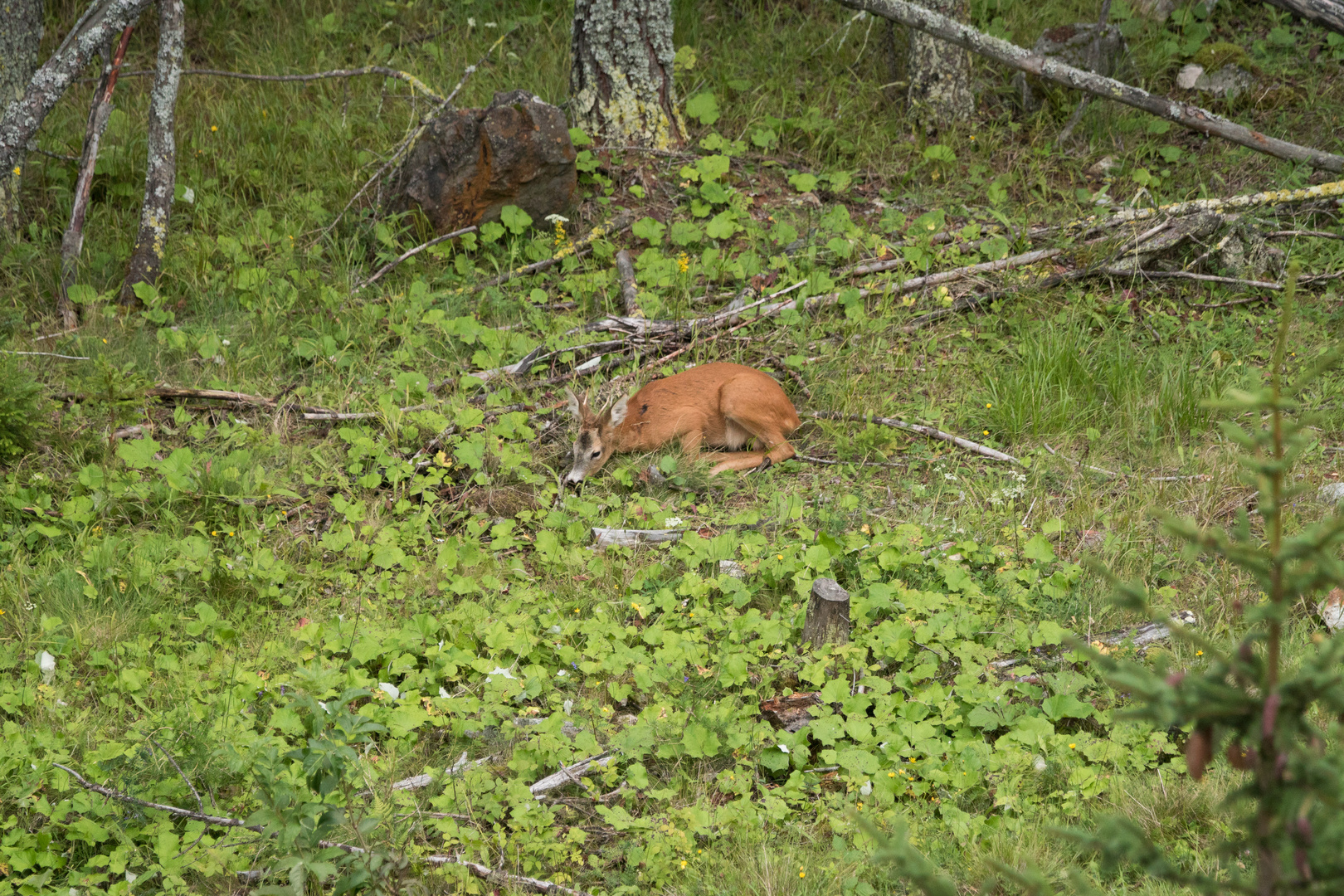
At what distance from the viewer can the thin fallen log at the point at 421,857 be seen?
3.13 m

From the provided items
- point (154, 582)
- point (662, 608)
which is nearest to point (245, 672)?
point (154, 582)

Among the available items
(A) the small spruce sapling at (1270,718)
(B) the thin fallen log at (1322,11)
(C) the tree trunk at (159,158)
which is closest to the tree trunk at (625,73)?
(C) the tree trunk at (159,158)

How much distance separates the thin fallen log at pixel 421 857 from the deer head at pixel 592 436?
271 centimetres

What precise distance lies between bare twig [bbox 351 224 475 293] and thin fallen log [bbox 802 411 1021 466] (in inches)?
112

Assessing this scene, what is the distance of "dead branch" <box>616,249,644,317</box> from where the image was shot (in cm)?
692

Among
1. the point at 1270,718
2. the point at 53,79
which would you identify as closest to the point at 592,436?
the point at 53,79

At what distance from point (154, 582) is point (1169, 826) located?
407 centimetres

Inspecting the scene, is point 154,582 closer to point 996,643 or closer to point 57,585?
point 57,585

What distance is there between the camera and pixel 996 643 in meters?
4.22

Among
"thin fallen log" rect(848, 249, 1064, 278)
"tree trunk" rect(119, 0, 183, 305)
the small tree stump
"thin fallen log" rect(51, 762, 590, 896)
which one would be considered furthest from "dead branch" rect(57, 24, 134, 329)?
the small tree stump

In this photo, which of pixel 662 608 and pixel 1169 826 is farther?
pixel 662 608

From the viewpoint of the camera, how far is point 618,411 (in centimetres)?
580

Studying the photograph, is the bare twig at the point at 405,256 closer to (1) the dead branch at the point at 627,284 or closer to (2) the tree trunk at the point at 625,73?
(1) the dead branch at the point at 627,284

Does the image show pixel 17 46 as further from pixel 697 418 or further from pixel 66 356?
pixel 697 418
